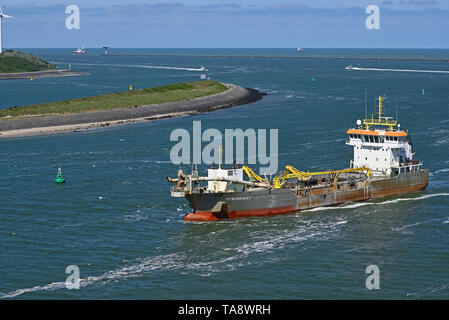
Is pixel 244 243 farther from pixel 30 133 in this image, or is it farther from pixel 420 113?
pixel 420 113

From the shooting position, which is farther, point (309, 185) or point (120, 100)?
point (120, 100)

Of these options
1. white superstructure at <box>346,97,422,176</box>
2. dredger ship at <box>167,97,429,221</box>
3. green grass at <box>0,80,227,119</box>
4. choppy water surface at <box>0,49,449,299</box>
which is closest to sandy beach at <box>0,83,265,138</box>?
green grass at <box>0,80,227,119</box>

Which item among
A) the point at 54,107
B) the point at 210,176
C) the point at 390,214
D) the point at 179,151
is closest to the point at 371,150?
the point at 390,214

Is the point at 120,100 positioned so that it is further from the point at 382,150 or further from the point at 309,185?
the point at 309,185

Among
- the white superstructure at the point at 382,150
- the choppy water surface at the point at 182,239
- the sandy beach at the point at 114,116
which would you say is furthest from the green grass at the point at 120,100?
the white superstructure at the point at 382,150

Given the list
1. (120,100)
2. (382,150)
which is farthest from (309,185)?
(120,100)

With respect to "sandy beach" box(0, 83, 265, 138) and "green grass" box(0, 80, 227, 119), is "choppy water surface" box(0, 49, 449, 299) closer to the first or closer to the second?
"sandy beach" box(0, 83, 265, 138)
